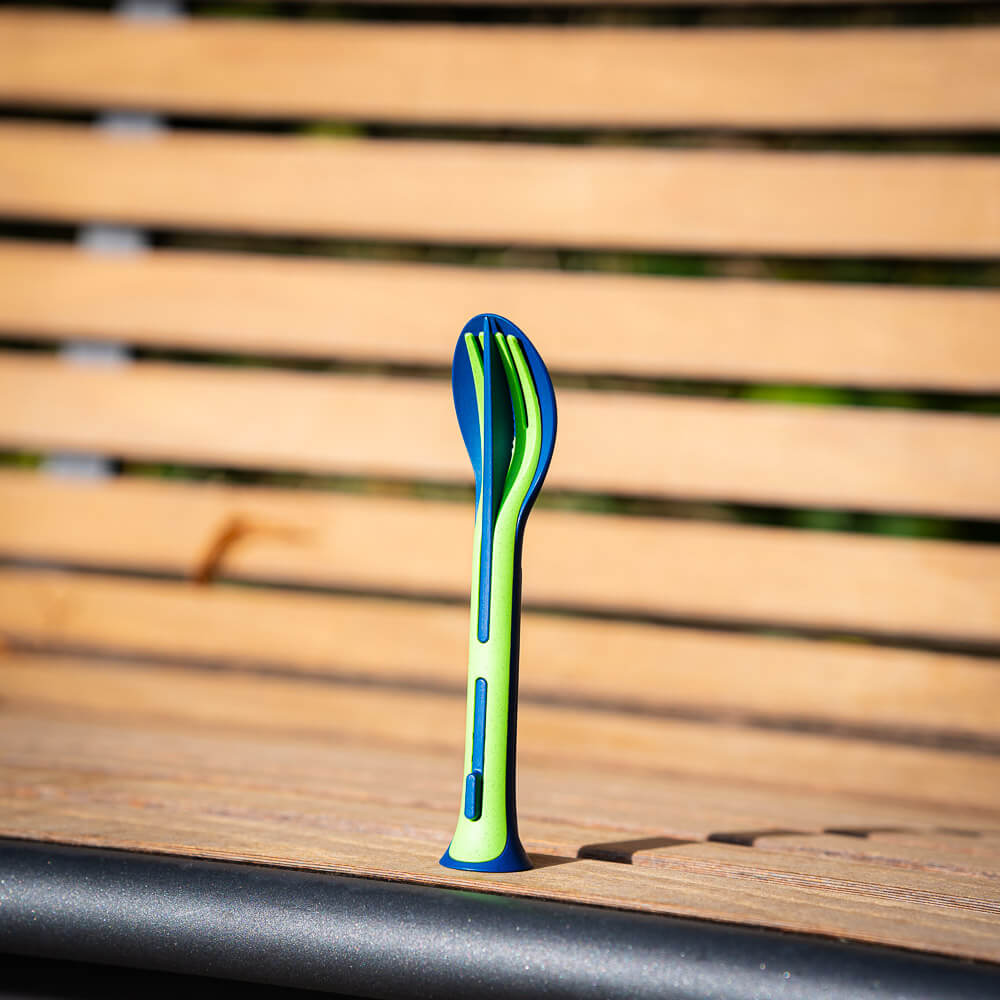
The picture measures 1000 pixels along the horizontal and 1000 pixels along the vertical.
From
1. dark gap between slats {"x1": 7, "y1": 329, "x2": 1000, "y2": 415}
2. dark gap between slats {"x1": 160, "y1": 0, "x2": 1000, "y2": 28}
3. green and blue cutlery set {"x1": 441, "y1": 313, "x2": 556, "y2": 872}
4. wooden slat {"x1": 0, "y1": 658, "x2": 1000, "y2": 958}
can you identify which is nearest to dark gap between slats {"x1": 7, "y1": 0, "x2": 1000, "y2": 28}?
dark gap between slats {"x1": 160, "y1": 0, "x2": 1000, "y2": 28}

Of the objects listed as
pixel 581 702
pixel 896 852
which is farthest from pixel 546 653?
pixel 896 852

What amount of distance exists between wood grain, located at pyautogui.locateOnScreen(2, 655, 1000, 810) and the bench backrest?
61 millimetres

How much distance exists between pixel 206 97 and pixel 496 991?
2.31 meters

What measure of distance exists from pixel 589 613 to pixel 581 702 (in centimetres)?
26

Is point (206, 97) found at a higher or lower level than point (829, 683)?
higher

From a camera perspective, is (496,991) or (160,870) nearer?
(496,991)

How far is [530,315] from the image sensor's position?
2.45 metres

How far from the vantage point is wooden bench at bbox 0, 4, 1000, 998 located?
2.27 meters

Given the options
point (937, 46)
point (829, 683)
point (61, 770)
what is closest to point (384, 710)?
point (61, 770)

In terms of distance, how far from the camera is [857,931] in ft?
3.57

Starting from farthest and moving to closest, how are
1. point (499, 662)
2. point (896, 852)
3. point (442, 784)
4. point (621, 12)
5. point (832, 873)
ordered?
point (621, 12), point (442, 784), point (896, 852), point (832, 873), point (499, 662)

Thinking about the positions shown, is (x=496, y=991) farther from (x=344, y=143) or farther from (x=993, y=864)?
(x=344, y=143)

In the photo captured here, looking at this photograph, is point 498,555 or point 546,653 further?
point 546,653

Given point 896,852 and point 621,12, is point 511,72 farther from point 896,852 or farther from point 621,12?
point 896,852
